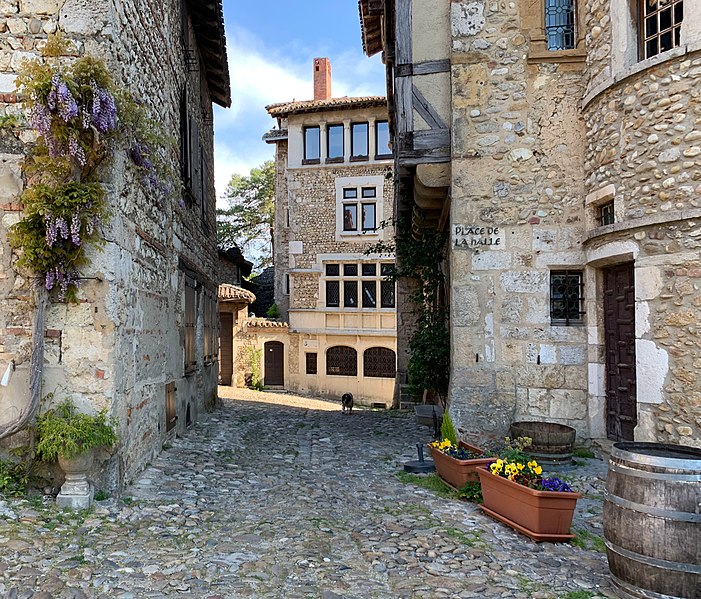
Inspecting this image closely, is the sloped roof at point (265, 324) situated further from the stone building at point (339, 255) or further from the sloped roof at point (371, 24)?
the sloped roof at point (371, 24)

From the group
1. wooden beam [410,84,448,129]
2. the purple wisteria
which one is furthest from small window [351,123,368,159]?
the purple wisteria

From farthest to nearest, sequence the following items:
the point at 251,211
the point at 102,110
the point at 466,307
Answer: the point at 251,211
the point at 466,307
the point at 102,110

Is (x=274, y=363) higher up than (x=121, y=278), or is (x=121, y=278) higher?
(x=121, y=278)

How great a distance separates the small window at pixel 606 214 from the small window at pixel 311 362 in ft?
49.0

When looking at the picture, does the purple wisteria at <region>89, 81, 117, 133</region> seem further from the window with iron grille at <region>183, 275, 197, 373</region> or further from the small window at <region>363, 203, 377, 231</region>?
the small window at <region>363, 203, 377, 231</region>

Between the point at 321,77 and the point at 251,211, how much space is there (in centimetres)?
770

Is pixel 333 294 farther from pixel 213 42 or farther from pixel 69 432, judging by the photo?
pixel 69 432

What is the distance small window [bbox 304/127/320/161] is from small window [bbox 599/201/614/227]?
573 inches

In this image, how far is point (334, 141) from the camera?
19422 millimetres

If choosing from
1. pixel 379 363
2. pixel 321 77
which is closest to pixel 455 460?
pixel 379 363

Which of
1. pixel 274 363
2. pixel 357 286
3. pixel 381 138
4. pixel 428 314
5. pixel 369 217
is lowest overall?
pixel 274 363

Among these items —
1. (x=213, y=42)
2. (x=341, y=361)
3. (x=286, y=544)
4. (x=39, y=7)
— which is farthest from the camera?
(x=341, y=361)

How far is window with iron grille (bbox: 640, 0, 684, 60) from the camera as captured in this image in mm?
5211

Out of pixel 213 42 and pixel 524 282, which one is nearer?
pixel 524 282
